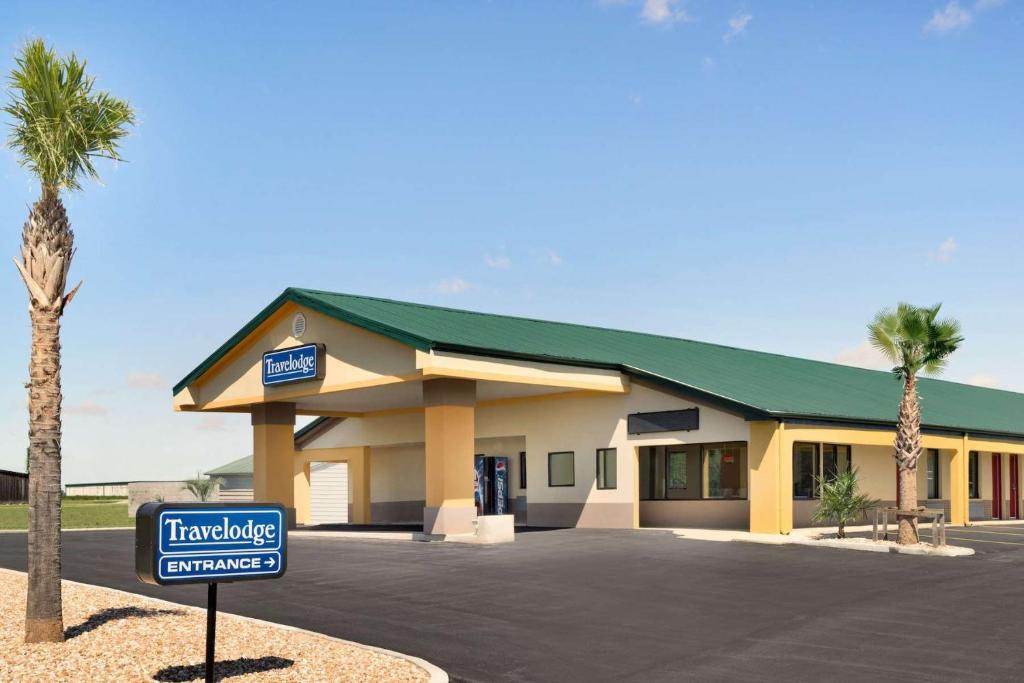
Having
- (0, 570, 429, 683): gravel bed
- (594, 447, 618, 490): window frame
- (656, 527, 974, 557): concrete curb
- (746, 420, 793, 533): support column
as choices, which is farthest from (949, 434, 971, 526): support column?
(0, 570, 429, 683): gravel bed

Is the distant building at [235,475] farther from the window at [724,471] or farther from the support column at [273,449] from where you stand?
the window at [724,471]

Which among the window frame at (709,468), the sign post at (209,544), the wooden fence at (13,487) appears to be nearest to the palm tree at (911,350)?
the window frame at (709,468)

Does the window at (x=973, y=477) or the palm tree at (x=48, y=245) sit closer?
the palm tree at (x=48, y=245)

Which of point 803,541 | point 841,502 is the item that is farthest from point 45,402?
point 841,502

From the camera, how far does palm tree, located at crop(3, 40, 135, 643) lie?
1411 cm

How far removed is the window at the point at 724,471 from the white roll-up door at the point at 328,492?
19.1m

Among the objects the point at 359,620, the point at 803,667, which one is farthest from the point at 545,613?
the point at 803,667

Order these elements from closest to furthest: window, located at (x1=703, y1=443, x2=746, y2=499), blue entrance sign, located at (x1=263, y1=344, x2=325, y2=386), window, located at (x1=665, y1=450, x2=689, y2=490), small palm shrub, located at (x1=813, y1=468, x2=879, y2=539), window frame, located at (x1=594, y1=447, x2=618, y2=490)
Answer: small palm shrub, located at (x1=813, y1=468, x2=879, y2=539) < blue entrance sign, located at (x1=263, y1=344, x2=325, y2=386) < window, located at (x1=703, y1=443, x2=746, y2=499) < window frame, located at (x1=594, y1=447, x2=618, y2=490) < window, located at (x1=665, y1=450, x2=689, y2=490)

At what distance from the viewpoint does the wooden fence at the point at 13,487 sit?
9425cm

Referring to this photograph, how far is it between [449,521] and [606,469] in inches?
266

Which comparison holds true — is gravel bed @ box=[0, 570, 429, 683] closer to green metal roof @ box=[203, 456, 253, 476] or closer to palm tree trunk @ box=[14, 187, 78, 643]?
palm tree trunk @ box=[14, 187, 78, 643]

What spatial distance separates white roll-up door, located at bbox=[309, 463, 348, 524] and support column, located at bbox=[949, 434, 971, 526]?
2485 cm

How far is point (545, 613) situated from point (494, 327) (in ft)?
66.9

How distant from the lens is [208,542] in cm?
1079
